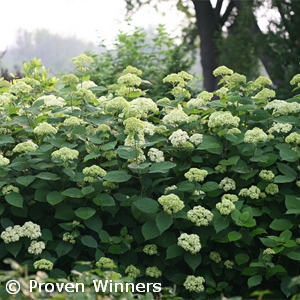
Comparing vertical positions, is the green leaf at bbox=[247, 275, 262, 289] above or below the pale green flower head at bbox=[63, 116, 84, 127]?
below

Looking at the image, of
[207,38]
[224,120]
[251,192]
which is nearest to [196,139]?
[224,120]

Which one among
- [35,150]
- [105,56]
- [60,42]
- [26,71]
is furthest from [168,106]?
[60,42]

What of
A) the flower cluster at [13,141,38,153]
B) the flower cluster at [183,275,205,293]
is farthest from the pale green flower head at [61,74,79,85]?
the flower cluster at [183,275,205,293]

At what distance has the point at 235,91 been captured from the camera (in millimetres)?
→ 3688

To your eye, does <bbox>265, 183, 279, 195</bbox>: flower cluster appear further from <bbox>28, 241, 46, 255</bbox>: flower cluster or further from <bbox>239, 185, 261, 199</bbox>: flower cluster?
<bbox>28, 241, 46, 255</bbox>: flower cluster

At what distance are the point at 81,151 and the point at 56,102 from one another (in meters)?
0.54

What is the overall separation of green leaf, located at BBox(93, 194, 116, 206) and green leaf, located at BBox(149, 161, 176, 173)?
0.84 feet

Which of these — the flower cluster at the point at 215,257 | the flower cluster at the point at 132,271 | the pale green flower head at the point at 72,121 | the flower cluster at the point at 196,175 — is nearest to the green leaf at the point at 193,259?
the flower cluster at the point at 215,257

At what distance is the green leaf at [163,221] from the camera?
9.64 ft

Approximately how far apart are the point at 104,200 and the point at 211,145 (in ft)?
2.22

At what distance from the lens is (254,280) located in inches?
117

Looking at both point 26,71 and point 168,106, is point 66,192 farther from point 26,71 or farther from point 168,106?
point 26,71

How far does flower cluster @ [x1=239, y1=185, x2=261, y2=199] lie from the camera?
314 cm

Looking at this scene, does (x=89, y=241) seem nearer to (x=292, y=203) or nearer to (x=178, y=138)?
(x=178, y=138)
